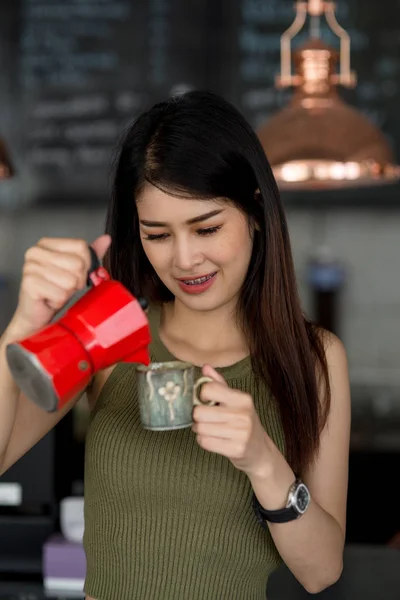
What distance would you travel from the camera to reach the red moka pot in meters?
1.06

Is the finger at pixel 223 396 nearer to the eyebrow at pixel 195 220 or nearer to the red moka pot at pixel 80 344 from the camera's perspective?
the red moka pot at pixel 80 344

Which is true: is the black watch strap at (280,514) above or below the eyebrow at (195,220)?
below

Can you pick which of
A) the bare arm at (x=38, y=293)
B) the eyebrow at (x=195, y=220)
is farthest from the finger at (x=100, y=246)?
the eyebrow at (x=195, y=220)

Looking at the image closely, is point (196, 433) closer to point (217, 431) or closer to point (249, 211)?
point (217, 431)

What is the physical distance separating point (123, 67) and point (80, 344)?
2.72m

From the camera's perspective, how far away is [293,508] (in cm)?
125

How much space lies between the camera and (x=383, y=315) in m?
3.78

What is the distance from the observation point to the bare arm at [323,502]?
1.27 metres

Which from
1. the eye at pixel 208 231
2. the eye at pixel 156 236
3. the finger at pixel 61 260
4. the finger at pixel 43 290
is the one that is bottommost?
the eye at pixel 156 236

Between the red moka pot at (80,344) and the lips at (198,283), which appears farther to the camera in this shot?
the lips at (198,283)

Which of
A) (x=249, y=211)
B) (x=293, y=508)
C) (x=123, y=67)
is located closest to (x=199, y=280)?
(x=249, y=211)

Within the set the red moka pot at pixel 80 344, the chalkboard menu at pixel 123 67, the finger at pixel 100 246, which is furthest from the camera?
the chalkboard menu at pixel 123 67

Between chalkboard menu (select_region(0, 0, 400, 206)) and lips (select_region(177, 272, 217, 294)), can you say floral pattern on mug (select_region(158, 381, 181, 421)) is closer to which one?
lips (select_region(177, 272, 217, 294))

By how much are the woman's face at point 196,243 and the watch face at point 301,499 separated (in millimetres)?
296
